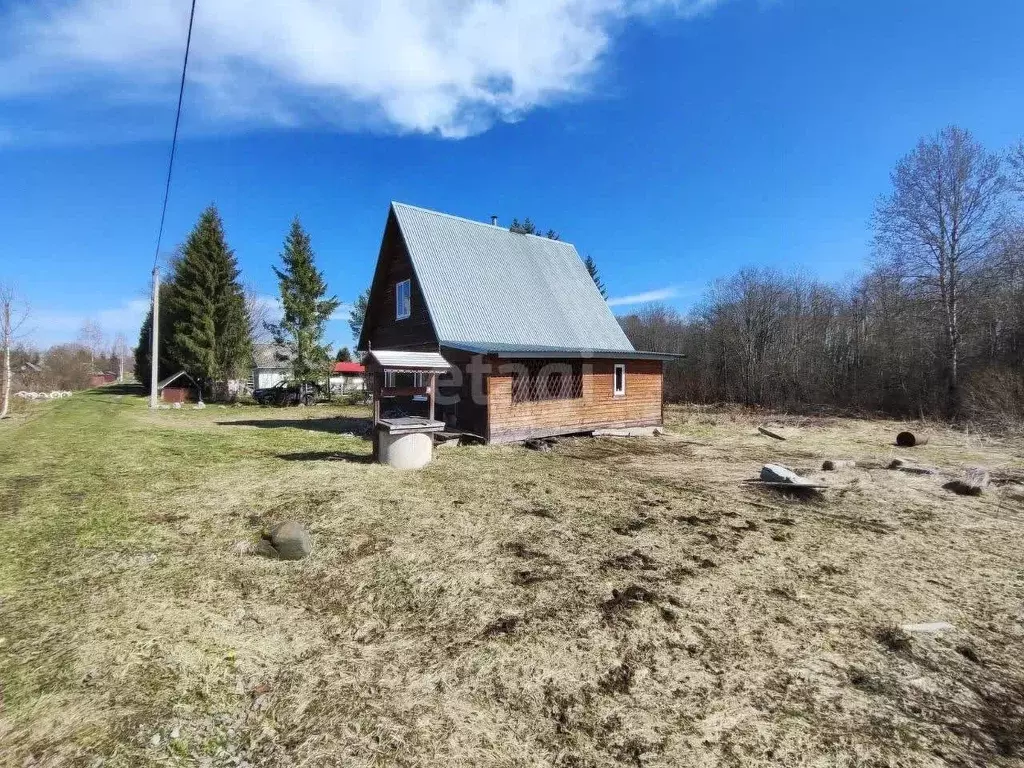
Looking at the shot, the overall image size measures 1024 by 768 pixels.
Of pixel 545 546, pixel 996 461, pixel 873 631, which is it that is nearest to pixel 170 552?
pixel 545 546

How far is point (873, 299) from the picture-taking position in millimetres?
26469

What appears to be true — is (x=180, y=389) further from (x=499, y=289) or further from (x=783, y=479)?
(x=783, y=479)

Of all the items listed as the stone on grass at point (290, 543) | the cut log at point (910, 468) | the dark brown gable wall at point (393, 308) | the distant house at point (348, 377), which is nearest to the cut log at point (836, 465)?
the cut log at point (910, 468)

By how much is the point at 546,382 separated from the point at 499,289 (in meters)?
4.48

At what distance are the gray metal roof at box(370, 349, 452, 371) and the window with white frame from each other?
732 centimetres

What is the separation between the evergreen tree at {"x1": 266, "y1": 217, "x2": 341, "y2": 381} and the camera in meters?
24.7

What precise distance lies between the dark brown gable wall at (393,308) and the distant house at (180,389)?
59.2 ft

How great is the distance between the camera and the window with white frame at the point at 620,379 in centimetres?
1557

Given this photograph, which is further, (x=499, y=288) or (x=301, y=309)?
(x=301, y=309)

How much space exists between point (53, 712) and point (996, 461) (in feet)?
52.2

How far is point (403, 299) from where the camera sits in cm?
1605

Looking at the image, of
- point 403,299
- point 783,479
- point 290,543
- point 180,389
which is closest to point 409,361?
point 290,543

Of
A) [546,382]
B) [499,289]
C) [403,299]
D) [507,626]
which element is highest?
[499,289]

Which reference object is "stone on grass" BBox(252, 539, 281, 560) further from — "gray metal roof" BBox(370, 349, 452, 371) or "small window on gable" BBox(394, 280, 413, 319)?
"small window on gable" BBox(394, 280, 413, 319)
